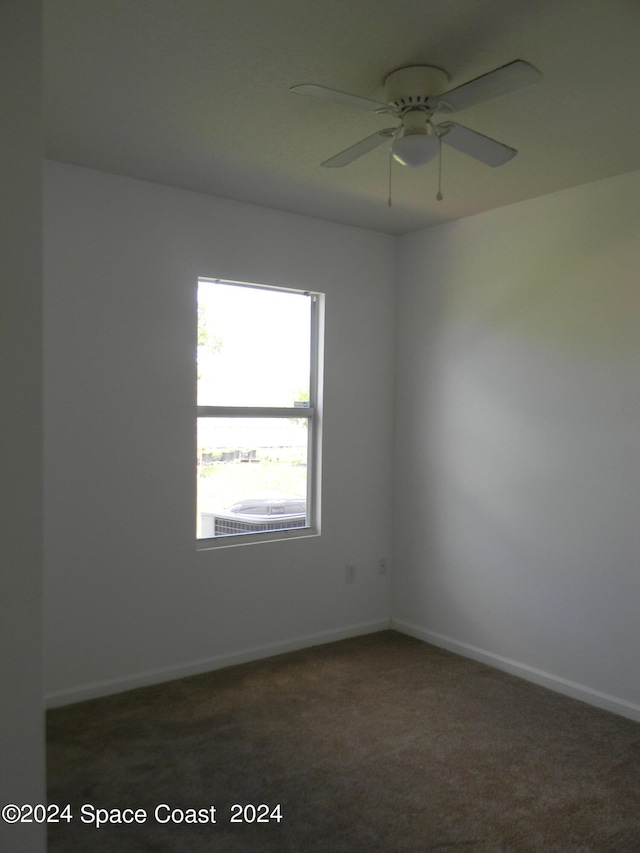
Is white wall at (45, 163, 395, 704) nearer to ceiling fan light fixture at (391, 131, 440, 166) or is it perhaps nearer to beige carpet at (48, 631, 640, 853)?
beige carpet at (48, 631, 640, 853)

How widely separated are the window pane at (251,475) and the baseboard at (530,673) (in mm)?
1060

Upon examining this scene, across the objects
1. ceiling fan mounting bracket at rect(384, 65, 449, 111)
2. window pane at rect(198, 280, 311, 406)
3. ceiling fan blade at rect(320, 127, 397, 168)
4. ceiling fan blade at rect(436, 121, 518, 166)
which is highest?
ceiling fan mounting bracket at rect(384, 65, 449, 111)

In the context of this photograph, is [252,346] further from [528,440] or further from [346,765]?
[346,765]

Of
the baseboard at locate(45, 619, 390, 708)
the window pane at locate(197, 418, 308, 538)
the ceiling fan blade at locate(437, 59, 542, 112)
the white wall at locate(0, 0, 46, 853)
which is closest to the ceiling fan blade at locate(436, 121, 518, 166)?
the ceiling fan blade at locate(437, 59, 542, 112)

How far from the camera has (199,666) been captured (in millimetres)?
3828

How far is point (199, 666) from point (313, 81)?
2.99m

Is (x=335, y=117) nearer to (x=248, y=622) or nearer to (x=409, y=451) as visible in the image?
(x=409, y=451)

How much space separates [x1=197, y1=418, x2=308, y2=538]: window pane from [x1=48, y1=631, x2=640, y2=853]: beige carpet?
87 cm

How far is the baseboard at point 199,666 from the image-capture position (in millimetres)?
3426

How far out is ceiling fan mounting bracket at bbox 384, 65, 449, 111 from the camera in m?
2.35

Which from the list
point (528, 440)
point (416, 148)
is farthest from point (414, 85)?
point (528, 440)

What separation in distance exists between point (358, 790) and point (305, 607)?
167 cm

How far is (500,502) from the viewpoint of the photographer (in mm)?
4016

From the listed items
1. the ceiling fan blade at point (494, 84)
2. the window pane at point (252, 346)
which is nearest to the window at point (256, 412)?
the window pane at point (252, 346)
